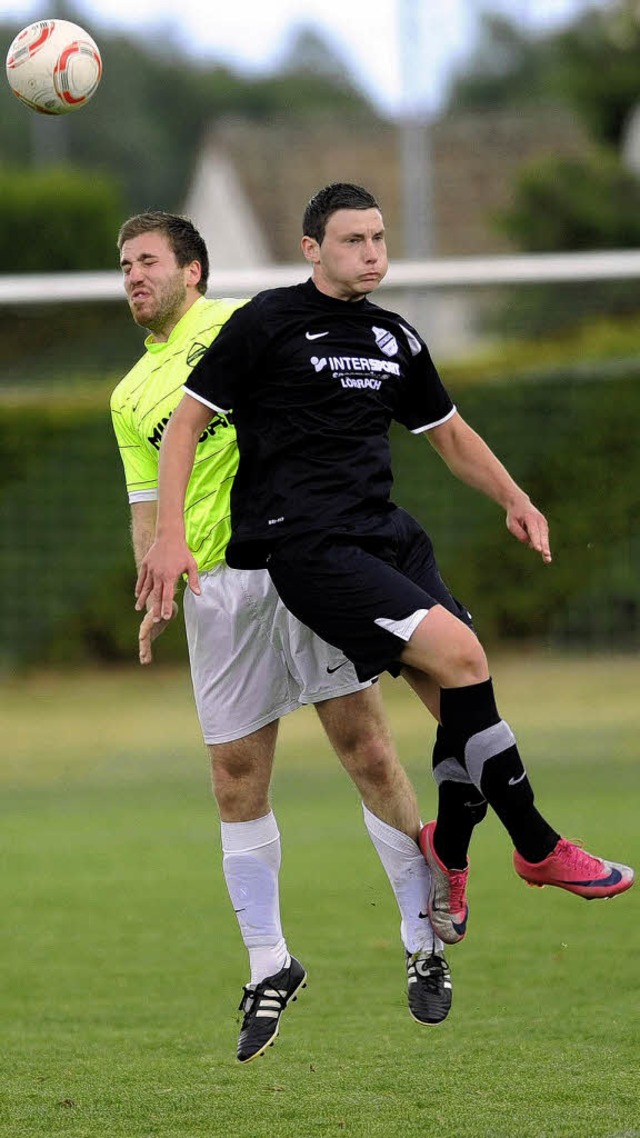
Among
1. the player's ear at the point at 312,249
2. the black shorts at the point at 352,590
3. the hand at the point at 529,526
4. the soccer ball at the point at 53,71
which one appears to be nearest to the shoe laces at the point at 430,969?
the black shorts at the point at 352,590

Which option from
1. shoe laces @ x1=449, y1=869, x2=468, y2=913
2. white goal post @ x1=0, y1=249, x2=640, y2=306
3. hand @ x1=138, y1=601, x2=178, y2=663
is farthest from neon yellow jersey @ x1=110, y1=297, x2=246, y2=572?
white goal post @ x1=0, y1=249, x2=640, y2=306

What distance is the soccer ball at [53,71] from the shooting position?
5.96 metres

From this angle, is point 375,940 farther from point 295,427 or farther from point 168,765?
point 168,765

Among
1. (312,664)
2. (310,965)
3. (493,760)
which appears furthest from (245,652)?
(310,965)

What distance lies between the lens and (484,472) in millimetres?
5637

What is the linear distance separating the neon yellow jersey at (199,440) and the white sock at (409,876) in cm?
106

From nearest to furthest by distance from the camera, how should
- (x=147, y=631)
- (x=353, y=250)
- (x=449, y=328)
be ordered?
(x=353, y=250)
(x=147, y=631)
(x=449, y=328)

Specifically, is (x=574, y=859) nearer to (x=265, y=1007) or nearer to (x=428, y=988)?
(x=428, y=988)

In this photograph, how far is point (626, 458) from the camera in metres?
16.5

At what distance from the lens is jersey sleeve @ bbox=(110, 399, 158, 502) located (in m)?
5.78

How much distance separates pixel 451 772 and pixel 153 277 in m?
1.89

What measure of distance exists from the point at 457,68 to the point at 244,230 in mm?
22513

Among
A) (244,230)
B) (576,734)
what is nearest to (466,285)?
(576,734)

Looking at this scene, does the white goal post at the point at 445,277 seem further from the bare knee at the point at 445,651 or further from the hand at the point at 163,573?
the bare knee at the point at 445,651
